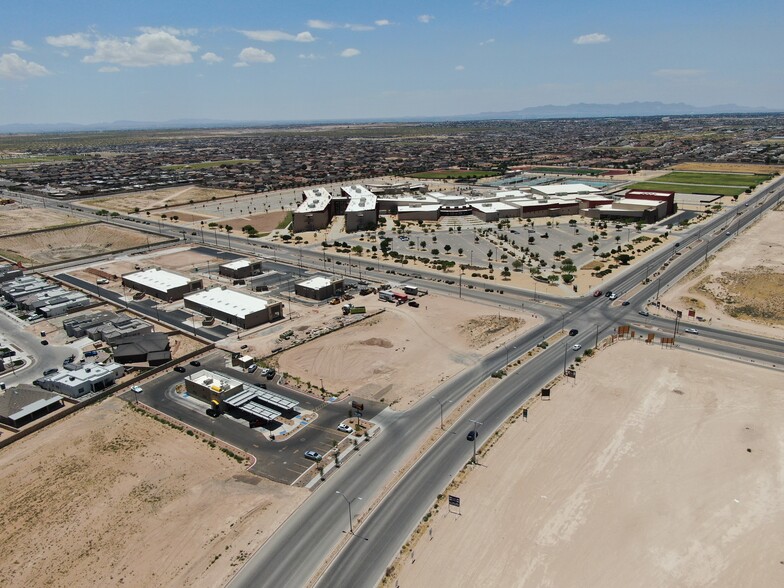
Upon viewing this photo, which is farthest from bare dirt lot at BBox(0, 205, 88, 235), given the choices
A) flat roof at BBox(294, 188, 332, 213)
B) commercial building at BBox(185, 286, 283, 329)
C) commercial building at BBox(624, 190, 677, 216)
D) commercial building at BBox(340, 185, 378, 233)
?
commercial building at BBox(624, 190, 677, 216)

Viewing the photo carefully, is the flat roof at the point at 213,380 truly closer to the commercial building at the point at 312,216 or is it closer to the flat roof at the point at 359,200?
the commercial building at the point at 312,216

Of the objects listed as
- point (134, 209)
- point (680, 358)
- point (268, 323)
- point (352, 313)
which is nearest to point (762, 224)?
point (680, 358)

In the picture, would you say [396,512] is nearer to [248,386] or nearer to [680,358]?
[248,386]

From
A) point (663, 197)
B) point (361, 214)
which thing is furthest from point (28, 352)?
point (663, 197)

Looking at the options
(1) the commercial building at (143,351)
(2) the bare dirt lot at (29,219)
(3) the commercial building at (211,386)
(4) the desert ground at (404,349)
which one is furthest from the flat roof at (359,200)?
(3) the commercial building at (211,386)

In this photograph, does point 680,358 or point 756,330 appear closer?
point 680,358

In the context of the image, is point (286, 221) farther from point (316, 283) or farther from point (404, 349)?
point (404, 349)
